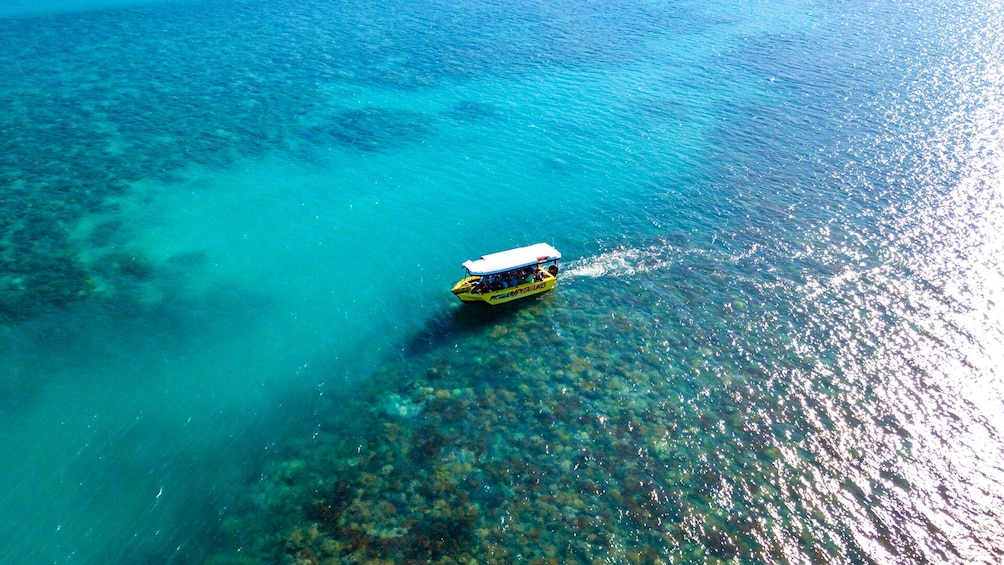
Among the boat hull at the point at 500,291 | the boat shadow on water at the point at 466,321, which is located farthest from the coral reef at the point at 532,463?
the boat hull at the point at 500,291

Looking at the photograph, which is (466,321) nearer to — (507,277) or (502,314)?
(502,314)

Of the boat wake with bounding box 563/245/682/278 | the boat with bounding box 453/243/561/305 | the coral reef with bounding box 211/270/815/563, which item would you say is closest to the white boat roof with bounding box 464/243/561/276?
the boat with bounding box 453/243/561/305

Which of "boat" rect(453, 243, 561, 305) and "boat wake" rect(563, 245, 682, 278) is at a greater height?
"boat" rect(453, 243, 561, 305)

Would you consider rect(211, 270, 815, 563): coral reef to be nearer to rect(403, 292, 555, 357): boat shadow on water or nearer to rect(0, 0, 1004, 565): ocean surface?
rect(0, 0, 1004, 565): ocean surface

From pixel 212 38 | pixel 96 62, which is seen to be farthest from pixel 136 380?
pixel 212 38

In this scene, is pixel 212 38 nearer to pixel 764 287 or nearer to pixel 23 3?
pixel 23 3

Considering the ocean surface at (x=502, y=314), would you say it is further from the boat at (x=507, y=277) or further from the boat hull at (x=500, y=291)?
the boat at (x=507, y=277)

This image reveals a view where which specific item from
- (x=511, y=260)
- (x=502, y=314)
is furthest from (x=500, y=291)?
(x=511, y=260)
